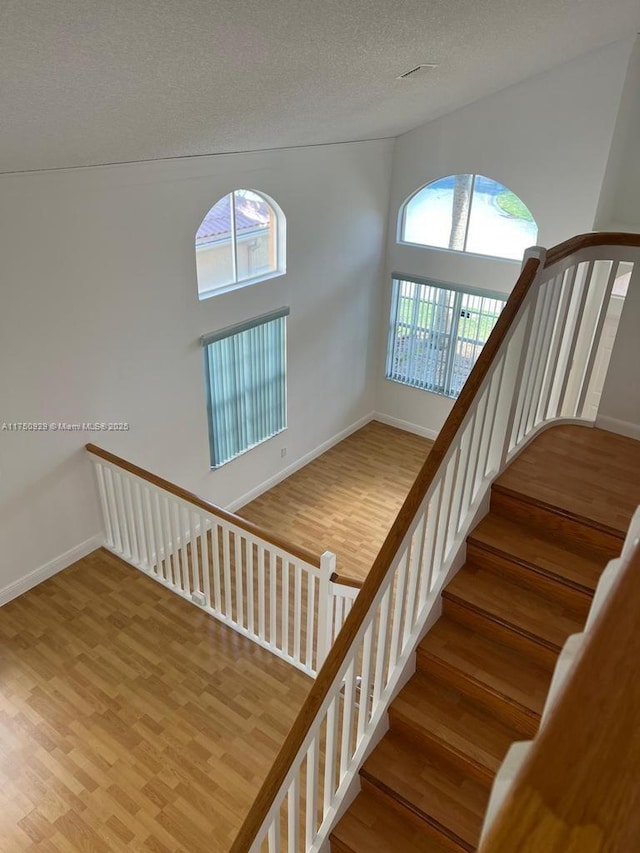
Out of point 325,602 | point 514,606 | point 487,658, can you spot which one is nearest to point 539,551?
point 514,606

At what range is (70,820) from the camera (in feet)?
11.0

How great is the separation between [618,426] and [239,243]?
3.83 m

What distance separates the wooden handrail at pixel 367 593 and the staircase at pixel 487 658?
457mm

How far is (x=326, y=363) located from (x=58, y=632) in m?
4.11

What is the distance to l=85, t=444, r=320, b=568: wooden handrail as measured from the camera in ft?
12.8

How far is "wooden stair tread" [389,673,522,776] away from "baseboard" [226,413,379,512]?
4.36m

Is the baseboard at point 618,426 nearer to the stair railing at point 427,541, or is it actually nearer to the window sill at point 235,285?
the stair railing at point 427,541

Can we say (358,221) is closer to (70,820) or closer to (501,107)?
(501,107)

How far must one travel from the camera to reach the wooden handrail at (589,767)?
44 cm

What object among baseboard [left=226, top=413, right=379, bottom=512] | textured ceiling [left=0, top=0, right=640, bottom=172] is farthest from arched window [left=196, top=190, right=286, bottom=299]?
baseboard [left=226, top=413, right=379, bottom=512]

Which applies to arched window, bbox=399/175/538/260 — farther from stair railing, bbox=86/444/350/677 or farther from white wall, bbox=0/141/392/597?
stair railing, bbox=86/444/350/677

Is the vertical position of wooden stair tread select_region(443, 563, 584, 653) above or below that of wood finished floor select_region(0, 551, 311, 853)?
above

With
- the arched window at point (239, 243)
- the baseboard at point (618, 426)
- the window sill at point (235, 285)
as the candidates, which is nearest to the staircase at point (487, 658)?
the baseboard at point (618, 426)

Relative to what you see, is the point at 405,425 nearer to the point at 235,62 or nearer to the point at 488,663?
the point at 235,62
